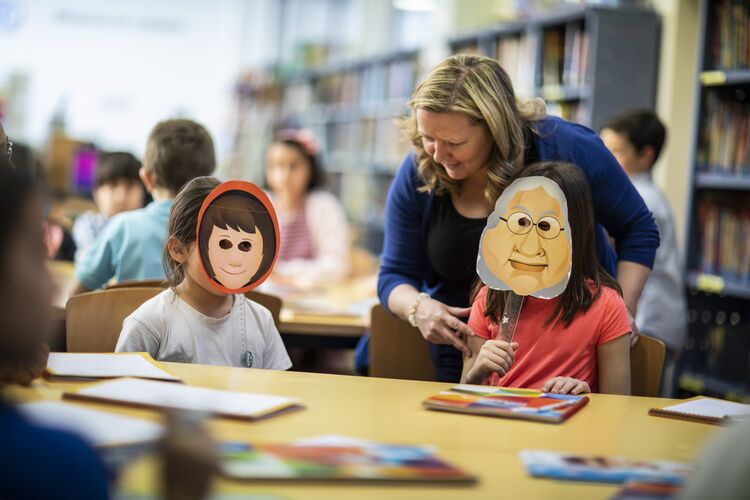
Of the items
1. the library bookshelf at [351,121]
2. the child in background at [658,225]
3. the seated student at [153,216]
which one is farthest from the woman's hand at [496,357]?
the library bookshelf at [351,121]

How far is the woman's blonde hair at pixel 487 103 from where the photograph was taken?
202 centimetres

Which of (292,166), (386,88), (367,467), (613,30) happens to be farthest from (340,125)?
(367,467)

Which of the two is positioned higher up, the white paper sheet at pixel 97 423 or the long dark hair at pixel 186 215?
the long dark hair at pixel 186 215

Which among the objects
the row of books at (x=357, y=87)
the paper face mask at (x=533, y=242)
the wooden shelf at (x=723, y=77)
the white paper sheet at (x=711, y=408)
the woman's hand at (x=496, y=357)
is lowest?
the white paper sheet at (x=711, y=408)

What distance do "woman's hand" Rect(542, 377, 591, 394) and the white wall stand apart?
29.9ft

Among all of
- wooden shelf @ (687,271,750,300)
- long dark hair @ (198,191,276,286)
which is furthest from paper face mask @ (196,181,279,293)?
wooden shelf @ (687,271,750,300)

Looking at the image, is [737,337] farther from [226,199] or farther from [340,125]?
[340,125]

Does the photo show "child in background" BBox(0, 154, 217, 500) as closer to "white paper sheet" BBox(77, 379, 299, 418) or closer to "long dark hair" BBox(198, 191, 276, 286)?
"white paper sheet" BBox(77, 379, 299, 418)

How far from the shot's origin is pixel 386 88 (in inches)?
282

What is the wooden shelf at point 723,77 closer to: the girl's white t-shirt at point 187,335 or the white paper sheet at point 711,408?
the white paper sheet at point 711,408

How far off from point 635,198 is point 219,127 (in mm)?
9896

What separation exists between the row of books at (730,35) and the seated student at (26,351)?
3.37 metres

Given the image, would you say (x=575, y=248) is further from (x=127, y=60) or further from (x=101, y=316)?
(x=127, y=60)

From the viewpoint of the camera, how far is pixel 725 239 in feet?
12.9
